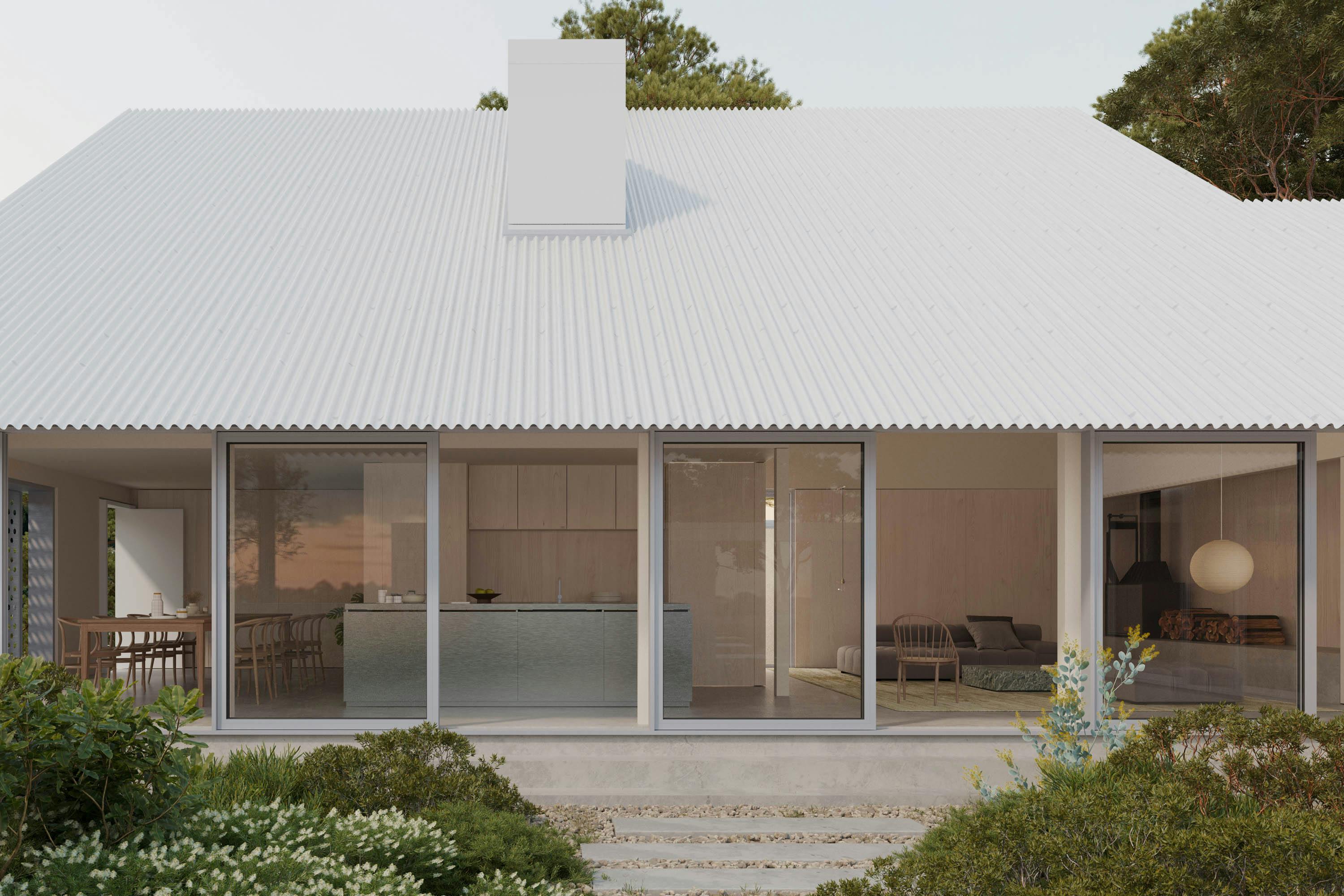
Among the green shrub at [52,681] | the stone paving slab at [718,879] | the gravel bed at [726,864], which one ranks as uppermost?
the green shrub at [52,681]

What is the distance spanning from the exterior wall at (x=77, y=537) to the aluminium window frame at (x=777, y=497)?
837cm

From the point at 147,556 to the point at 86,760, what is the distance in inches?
485

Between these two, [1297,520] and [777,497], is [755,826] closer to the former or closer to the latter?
[777,497]

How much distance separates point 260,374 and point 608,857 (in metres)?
4.72

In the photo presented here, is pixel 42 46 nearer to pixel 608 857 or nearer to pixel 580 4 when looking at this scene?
pixel 580 4

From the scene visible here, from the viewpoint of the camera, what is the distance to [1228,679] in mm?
9359

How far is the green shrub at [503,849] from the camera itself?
6.01 meters

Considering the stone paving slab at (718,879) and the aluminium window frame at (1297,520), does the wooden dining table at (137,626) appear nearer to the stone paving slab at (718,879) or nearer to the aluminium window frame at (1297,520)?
the stone paving slab at (718,879)

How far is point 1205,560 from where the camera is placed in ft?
30.6

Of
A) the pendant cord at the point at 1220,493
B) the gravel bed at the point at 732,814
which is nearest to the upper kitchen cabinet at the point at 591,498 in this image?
the gravel bed at the point at 732,814

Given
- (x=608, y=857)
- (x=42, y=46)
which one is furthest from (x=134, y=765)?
(x=42, y=46)

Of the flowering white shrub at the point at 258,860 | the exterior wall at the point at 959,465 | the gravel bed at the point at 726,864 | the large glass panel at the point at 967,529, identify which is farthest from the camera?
the exterior wall at the point at 959,465

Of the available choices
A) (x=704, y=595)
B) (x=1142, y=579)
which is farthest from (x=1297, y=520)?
(x=704, y=595)

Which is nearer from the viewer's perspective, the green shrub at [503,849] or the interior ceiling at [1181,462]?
the green shrub at [503,849]
